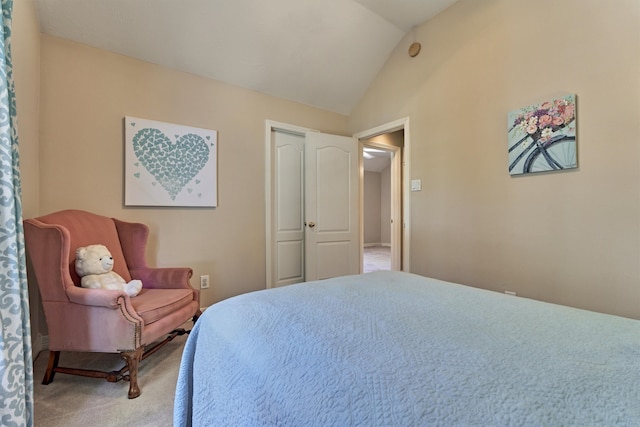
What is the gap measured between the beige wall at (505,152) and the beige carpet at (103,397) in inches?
91.8

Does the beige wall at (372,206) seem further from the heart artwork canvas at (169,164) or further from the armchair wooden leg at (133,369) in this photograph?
the armchair wooden leg at (133,369)

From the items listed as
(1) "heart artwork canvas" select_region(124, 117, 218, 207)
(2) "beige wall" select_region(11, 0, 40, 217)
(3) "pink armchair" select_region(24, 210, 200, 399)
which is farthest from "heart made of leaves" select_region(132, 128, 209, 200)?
(3) "pink armchair" select_region(24, 210, 200, 399)

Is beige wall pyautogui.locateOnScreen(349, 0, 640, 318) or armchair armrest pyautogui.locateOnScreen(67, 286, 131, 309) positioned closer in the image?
armchair armrest pyautogui.locateOnScreen(67, 286, 131, 309)

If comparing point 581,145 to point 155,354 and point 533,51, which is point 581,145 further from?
point 155,354

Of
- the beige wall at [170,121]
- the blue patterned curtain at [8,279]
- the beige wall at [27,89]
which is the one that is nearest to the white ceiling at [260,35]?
the beige wall at [170,121]

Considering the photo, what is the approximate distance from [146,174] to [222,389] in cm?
222

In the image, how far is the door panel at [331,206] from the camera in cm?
332

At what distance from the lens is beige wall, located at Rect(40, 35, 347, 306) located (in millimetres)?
2131

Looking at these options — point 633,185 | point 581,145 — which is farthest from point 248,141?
point 633,185

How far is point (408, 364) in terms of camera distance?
0.63 metres

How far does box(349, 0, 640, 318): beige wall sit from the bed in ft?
3.92

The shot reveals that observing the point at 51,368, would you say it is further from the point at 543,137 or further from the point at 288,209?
the point at 543,137

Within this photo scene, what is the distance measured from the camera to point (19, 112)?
63.7 inches

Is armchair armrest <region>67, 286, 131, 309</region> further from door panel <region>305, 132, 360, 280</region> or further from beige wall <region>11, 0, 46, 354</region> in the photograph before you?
door panel <region>305, 132, 360, 280</region>
